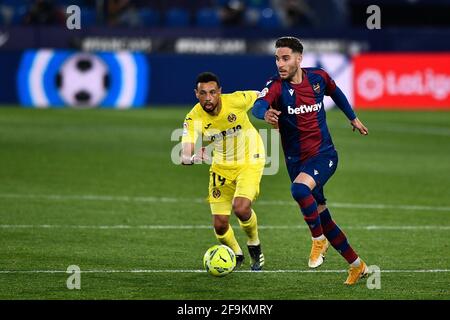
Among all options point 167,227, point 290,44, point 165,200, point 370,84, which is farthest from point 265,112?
point 370,84

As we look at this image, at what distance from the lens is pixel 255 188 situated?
34.5 feet

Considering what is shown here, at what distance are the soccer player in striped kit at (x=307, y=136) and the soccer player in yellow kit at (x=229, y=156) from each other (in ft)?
1.65

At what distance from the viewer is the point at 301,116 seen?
33.3ft

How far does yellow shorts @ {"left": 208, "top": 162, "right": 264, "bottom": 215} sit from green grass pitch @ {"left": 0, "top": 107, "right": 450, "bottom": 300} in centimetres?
60

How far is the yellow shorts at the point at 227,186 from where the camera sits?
1052cm

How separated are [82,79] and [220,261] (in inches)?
716

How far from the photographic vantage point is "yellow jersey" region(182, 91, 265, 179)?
10.6 meters

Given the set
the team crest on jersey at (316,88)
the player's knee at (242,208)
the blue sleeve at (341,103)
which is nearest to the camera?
the team crest on jersey at (316,88)

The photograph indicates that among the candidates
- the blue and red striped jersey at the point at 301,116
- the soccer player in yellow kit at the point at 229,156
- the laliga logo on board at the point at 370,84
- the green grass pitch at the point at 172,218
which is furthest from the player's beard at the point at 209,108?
Answer: the laliga logo on board at the point at 370,84

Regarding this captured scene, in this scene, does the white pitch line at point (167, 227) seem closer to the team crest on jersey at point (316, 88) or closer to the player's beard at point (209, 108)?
the player's beard at point (209, 108)

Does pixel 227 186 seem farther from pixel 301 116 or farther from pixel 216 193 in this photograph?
pixel 301 116

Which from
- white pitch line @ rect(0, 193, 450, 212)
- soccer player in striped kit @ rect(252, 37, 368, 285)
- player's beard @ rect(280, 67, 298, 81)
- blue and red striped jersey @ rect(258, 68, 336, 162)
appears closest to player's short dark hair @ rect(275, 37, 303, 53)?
soccer player in striped kit @ rect(252, 37, 368, 285)

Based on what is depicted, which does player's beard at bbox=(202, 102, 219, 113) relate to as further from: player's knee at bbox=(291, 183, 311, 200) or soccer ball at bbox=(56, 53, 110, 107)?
soccer ball at bbox=(56, 53, 110, 107)

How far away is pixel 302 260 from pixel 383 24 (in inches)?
804
